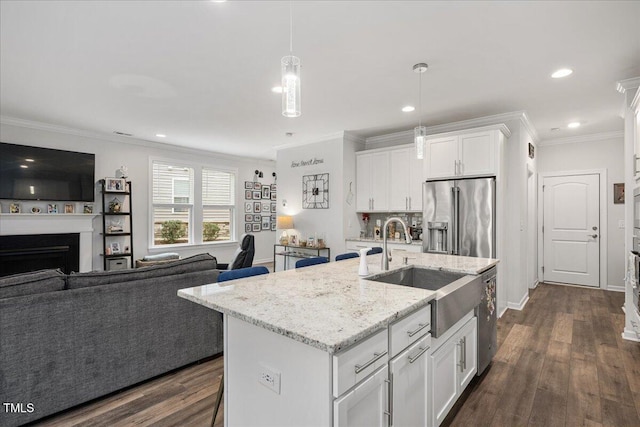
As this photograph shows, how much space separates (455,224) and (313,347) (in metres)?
3.63

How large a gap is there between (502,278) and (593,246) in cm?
255

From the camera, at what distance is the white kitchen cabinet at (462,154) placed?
4098 millimetres

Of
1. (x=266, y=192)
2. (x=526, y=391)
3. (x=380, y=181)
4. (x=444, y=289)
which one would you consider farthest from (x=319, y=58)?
(x=266, y=192)

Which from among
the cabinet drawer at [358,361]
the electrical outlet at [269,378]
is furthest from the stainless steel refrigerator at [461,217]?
the electrical outlet at [269,378]

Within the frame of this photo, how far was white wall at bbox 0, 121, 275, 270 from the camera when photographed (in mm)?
5027

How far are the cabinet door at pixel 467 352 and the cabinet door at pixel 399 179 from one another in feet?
9.41

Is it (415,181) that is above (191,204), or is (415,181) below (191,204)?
above

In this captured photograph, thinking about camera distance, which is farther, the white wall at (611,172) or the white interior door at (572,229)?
the white interior door at (572,229)

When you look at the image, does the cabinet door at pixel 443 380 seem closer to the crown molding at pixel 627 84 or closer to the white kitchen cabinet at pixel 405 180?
the white kitchen cabinet at pixel 405 180

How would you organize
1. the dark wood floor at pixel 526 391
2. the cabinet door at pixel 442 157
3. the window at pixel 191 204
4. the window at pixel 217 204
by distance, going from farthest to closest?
1. the window at pixel 217 204
2. the window at pixel 191 204
3. the cabinet door at pixel 442 157
4. the dark wood floor at pixel 526 391

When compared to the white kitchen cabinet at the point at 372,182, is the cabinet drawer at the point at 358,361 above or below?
below

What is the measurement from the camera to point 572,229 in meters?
5.68

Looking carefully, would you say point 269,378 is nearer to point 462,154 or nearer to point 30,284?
point 30,284

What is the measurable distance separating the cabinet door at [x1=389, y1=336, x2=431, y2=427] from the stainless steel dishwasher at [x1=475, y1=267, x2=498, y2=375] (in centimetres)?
96
